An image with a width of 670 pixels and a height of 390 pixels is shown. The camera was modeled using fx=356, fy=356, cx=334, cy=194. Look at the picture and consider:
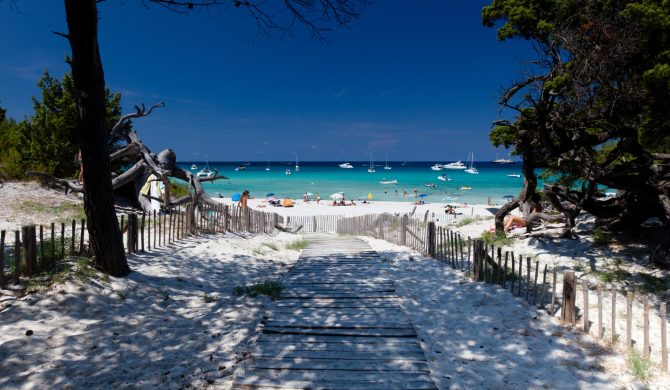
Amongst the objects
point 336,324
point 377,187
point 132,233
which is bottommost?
point 336,324

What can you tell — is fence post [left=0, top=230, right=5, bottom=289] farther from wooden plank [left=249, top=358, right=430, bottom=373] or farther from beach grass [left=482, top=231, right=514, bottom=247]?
beach grass [left=482, top=231, right=514, bottom=247]

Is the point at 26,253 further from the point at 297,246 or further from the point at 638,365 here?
the point at 638,365

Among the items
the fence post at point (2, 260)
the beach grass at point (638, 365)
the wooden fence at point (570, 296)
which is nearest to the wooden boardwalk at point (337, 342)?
the wooden fence at point (570, 296)

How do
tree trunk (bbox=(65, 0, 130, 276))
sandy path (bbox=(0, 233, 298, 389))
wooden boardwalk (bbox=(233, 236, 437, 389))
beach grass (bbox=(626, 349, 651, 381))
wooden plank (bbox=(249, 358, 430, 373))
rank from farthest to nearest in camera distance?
tree trunk (bbox=(65, 0, 130, 276)), beach grass (bbox=(626, 349, 651, 381)), wooden plank (bbox=(249, 358, 430, 373)), wooden boardwalk (bbox=(233, 236, 437, 389)), sandy path (bbox=(0, 233, 298, 389))

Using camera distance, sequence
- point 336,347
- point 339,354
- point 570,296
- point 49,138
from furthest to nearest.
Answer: point 49,138 < point 570,296 < point 336,347 < point 339,354

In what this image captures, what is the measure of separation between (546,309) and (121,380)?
6.26 metres

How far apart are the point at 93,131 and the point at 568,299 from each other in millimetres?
8039

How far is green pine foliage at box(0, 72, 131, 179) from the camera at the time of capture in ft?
59.8

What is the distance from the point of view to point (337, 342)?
464 cm

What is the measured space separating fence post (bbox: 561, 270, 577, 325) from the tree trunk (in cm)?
743

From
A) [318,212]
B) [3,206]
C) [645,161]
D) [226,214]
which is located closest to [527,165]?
[645,161]

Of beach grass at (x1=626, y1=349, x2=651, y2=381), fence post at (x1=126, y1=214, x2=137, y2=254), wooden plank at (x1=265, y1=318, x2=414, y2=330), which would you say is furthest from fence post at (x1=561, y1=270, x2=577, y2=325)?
fence post at (x1=126, y1=214, x2=137, y2=254)

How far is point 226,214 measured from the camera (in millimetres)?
12594

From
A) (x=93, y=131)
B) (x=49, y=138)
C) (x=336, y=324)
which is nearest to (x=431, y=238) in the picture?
(x=336, y=324)
